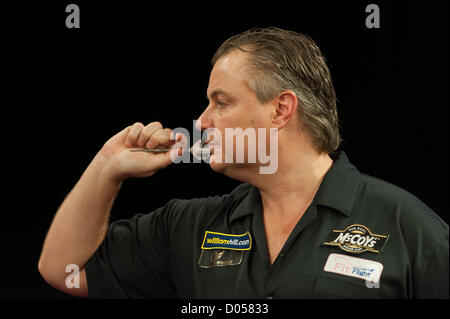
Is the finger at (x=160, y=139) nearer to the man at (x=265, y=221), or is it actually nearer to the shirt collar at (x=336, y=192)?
the man at (x=265, y=221)

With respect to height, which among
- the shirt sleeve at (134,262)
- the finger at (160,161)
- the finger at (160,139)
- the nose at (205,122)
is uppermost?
the nose at (205,122)

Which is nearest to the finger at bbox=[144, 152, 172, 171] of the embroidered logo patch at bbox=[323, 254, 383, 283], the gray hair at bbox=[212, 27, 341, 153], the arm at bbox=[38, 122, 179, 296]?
the arm at bbox=[38, 122, 179, 296]

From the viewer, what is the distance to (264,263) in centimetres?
206

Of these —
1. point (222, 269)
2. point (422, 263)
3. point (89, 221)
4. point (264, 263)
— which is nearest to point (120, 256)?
point (89, 221)

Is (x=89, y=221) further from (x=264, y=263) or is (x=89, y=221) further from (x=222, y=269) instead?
(x=264, y=263)

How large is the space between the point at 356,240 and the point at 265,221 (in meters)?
0.37

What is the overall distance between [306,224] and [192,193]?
A: 151 centimetres

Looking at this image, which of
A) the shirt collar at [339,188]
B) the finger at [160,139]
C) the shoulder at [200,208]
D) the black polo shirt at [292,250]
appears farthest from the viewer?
the shoulder at [200,208]

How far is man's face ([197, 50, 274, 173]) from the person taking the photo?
2098mm

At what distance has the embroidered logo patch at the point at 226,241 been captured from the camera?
2156 mm

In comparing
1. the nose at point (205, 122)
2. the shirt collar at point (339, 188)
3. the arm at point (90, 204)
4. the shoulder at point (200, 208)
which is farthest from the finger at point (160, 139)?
the shirt collar at point (339, 188)

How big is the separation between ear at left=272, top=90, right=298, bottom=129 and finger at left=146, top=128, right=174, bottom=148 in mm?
381

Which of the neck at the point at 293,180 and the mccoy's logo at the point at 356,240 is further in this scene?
the neck at the point at 293,180

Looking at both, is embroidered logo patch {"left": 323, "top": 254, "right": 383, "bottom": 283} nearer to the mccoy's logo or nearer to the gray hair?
the mccoy's logo
